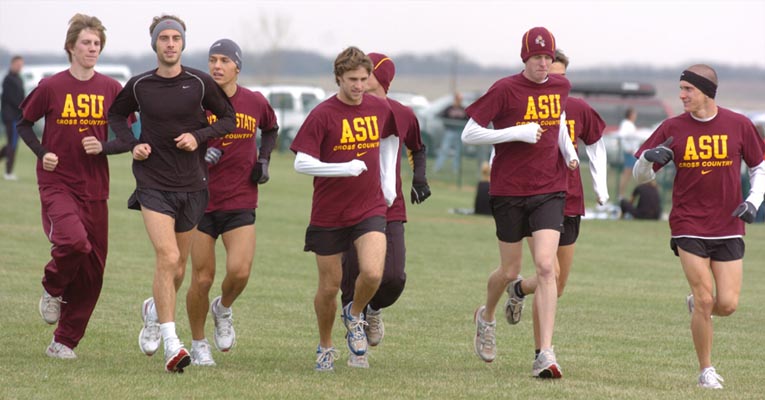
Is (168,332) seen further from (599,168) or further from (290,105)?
(290,105)

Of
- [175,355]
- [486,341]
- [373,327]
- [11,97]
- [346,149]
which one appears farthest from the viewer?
[11,97]

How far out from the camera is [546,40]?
8602 mm

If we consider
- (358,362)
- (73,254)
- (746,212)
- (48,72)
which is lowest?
(48,72)

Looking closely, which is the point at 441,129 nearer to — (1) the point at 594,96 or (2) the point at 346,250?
(1) the point at 594,96

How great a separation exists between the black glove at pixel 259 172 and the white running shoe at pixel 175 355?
54.5 inches

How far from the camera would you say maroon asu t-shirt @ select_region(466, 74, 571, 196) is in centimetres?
871

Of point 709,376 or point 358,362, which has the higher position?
point 709,376

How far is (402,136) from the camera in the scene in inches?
349

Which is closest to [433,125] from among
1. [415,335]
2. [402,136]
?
[415,335]

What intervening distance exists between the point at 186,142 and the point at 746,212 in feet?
11.4

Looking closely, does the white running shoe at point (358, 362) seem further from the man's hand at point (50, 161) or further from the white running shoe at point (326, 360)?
the man's hand at point (50, 161)

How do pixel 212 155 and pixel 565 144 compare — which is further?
pixel 565 144

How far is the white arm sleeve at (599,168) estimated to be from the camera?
9.11 metres

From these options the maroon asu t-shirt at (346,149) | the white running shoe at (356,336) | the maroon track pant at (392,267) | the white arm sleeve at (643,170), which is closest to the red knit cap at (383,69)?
the maroon asu t-shirt at (346,149)
